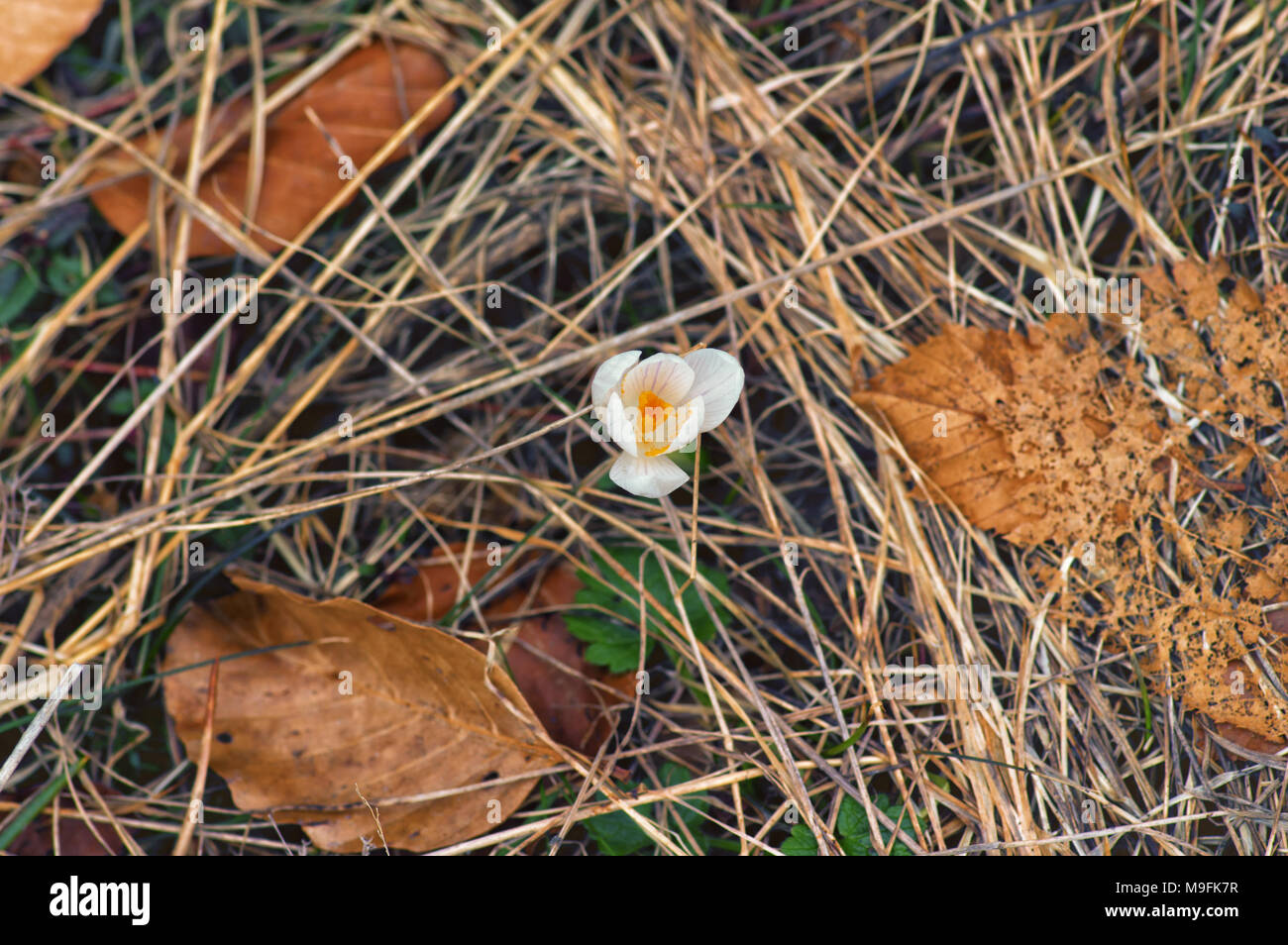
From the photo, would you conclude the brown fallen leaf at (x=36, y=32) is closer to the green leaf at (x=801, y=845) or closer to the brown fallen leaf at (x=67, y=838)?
the brown fallen leaf at (x=67, y=838)

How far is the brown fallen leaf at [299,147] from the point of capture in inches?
94.0

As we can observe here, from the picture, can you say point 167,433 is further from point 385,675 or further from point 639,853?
point 639,853

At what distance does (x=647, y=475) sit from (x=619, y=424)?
130 millimetres

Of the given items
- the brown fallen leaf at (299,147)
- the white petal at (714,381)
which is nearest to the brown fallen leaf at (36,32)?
the brown fallen leaf at (299,147)

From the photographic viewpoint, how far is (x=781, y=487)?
228cm

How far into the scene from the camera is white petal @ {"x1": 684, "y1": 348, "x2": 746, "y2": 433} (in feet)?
6.07

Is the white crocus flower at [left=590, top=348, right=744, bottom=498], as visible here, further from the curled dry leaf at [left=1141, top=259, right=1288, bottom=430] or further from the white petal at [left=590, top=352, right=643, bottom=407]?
the curled dry leaf at [left=1141, top=259, right=1288, bottom=430]

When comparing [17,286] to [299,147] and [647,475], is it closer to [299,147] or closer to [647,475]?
[299,147]

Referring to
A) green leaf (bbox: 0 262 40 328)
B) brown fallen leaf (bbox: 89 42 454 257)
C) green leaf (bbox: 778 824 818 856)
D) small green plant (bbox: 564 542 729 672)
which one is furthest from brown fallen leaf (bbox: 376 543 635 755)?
green leaf (bbox: 0 262 40 328)

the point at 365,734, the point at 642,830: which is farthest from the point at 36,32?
the point at 642,830

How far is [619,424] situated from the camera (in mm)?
1727

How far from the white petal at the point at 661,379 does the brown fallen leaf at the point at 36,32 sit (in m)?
1.96
